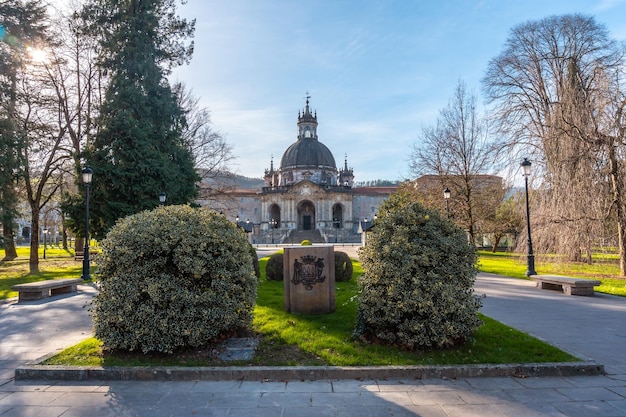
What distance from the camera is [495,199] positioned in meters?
27.7

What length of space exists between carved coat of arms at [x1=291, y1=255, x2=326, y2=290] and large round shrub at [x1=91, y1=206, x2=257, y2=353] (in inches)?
75.0

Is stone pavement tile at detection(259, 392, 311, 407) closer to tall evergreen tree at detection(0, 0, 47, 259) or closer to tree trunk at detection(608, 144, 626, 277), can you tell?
tree trunk at detection(608, 144, 626, 277)

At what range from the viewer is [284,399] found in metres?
4.21

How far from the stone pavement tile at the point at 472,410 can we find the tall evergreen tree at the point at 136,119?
18734mm

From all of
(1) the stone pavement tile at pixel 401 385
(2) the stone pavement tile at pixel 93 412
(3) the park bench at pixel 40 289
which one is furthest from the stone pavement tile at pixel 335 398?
(3) the park bench at pixel 40 289

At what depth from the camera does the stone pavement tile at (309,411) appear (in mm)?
3818

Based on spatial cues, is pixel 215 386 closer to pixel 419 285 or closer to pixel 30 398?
pixel 30 398

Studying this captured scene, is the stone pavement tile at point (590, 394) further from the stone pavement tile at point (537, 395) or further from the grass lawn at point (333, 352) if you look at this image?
the grass lawn at point (333, 352)

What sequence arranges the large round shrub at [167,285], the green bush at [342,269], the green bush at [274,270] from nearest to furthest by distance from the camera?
the large round shrub at [167,285] → the green bush at [342,269] → the green bush at [274,270]

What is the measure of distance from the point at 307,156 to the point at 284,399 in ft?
217

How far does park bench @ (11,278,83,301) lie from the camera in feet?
35.2

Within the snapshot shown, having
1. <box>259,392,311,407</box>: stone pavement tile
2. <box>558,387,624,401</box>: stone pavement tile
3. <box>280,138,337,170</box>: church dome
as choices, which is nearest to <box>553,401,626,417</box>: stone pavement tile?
<box>558,387,624,401</box>: stone pavement tile

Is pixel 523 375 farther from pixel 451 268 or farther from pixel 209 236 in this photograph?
pixel 209 236

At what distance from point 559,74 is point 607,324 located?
14905 mm
